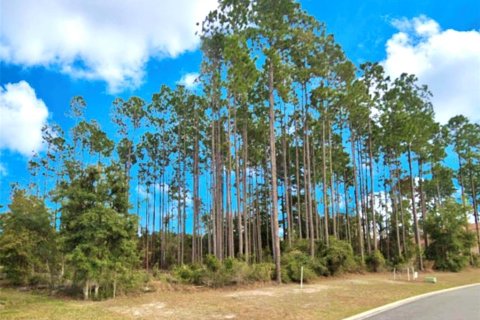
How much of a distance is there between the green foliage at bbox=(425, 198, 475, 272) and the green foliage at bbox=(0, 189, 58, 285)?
93.6 ft

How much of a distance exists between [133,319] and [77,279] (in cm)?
531

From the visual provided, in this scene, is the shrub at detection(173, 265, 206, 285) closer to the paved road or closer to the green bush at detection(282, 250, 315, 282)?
the green bush at detection(282, 250, 315, 282)

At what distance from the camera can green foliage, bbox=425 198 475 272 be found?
28080mm

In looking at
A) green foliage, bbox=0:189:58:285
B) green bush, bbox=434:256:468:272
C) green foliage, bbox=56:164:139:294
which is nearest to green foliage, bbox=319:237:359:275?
green bush, bbox=434:256:468:272

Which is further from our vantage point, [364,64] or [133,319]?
[364,64]

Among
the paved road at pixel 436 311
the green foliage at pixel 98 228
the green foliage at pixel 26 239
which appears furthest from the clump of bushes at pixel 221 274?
the paved road at pixel 436 311

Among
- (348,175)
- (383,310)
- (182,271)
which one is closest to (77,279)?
(182,271)

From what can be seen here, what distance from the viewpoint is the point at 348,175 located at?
125 ft

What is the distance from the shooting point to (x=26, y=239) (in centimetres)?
1570

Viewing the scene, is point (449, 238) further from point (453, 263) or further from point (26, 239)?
point (26, 239)

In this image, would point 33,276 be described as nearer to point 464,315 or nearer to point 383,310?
point 383,310

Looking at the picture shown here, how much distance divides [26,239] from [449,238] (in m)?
29.9

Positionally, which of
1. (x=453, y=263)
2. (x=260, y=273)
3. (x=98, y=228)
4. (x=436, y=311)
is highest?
(x=98, y=228)

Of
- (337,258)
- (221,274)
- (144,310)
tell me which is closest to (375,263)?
(337,258)
